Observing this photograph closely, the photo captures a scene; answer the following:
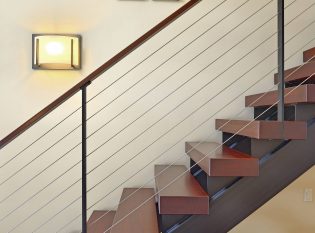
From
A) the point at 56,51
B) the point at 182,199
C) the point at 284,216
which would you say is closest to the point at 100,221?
the point at 182,199

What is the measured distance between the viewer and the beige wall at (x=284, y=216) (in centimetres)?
307

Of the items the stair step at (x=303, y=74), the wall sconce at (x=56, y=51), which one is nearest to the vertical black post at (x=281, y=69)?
the stair step at (x=303, y=74)

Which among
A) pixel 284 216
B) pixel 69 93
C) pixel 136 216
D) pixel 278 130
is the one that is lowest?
pixel 284 216

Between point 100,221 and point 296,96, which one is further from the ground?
point 296,96

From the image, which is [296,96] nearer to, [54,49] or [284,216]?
[284,216]

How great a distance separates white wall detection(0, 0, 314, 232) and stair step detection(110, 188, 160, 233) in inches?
18.3

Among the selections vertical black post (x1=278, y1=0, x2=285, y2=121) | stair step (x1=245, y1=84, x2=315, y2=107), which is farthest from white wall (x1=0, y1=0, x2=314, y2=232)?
vertical black post (x1=278, y1=0, x2=285, y2=121)

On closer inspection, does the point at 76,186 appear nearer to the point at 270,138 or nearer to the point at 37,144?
the point at 37,144

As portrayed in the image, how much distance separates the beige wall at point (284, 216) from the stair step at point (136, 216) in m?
1.05

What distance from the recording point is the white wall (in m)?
2.93

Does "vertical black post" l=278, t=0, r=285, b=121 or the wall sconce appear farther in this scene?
the wall sconce

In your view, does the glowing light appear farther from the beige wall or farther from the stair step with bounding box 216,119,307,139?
the beige wall

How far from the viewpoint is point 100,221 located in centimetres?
261

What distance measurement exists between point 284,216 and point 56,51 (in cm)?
235
